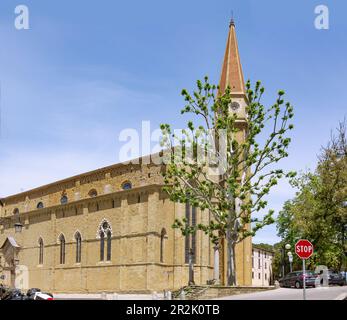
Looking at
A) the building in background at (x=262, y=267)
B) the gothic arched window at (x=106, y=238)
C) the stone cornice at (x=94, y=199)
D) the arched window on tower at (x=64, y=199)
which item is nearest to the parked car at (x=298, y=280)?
the stone cornice at (x=94, y=199)

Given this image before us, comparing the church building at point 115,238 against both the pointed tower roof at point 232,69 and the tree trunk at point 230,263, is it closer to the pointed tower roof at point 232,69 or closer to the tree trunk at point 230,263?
the pointed tower roof at point 232,69

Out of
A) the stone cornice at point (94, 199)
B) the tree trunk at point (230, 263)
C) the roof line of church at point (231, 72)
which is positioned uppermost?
the roof line of church at point (231, 72)

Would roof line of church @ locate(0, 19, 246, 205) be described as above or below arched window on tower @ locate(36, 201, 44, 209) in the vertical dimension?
above

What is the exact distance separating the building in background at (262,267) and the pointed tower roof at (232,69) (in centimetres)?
3816

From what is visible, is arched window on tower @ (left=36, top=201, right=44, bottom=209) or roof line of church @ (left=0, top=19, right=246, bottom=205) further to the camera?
arched window on tower @ (left=36, top=201, right=44, bottom=209)

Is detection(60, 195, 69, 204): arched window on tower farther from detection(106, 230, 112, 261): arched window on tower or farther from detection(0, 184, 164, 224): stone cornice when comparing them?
detection(106, 230, 112, 261): arched window on tower

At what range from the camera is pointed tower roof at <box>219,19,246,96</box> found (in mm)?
47812

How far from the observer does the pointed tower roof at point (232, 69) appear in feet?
157

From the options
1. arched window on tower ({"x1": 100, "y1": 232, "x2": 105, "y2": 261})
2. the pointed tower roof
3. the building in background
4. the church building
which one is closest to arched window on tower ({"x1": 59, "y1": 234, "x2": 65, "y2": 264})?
the church building

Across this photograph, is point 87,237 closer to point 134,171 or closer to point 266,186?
point 134,171

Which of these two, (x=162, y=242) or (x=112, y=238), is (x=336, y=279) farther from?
(x=112, y=238)

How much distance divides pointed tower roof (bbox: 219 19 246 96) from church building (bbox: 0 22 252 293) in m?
0.10
